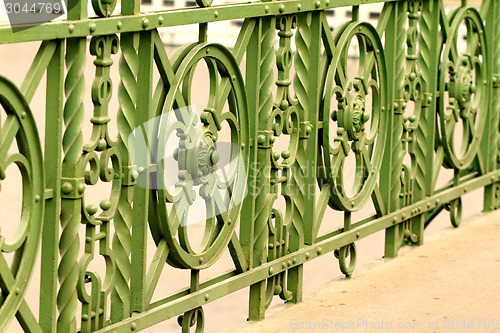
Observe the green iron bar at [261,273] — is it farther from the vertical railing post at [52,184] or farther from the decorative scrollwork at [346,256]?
the vertical railing post at [52,184]

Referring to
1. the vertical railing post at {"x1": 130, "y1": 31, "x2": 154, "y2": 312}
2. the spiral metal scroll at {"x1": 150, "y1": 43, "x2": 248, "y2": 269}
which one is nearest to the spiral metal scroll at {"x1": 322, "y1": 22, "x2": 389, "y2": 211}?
the spiral metal scroll at {"x1": 150, "y1": 43, "x2": 248, "y2": 269}

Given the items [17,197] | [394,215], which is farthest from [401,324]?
[17,197]

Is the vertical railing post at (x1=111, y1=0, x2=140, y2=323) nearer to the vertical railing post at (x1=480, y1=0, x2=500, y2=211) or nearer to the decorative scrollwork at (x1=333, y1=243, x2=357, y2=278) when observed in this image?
the decorative scrollwork at (x1=333, y1=243, x2=357, y2=278)

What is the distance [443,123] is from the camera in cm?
516

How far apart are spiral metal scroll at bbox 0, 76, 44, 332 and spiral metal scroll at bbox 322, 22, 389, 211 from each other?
1587 mm

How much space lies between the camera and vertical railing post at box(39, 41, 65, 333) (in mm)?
2799

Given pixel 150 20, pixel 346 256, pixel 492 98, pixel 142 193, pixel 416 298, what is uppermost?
pixel 150 20

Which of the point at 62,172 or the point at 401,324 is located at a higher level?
the point at 62,172

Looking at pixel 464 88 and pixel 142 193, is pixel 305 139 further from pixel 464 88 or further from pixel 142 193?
pixel 464 88

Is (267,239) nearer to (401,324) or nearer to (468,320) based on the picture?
(401,324)

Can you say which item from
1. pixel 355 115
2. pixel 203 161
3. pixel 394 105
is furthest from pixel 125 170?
pixel 394 105

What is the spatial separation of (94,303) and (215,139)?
755mm

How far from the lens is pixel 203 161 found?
346 cm

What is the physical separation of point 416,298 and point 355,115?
2.59 feet
